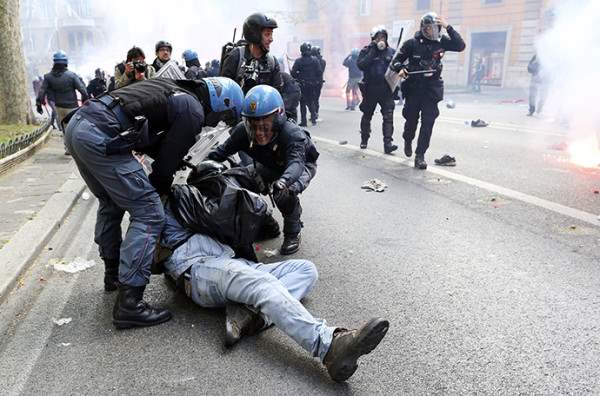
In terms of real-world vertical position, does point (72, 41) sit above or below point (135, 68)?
above

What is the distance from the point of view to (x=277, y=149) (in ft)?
13.1

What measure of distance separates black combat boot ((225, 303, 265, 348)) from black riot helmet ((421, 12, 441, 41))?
511 centimetres

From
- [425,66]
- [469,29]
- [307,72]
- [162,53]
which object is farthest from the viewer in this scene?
[469,29]

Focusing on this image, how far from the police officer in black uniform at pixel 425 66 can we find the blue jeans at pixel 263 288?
433cm

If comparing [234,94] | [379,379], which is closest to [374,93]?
[234,94]

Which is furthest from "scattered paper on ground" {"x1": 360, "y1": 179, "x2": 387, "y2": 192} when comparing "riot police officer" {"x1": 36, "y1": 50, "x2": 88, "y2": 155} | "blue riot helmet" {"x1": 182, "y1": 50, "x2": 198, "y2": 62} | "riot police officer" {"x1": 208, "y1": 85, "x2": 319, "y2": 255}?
"riot police officer" {"x1": 36, "y1": 50, "x2": 88, "y2": 155}

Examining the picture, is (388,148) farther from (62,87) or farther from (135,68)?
(62,87)

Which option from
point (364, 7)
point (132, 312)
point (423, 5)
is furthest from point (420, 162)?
point (364, 7)

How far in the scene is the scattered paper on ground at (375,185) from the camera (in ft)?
20.2

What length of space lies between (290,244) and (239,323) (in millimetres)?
1484

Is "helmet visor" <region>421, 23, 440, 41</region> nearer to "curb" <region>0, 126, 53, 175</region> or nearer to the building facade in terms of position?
"curb" <region>0, 126, 53, 175</region>

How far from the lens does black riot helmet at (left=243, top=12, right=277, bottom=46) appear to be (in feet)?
17.2

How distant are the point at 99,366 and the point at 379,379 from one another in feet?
4.69

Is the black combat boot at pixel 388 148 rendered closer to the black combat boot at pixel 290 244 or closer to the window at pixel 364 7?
the black combat boot at pixel 290 244
